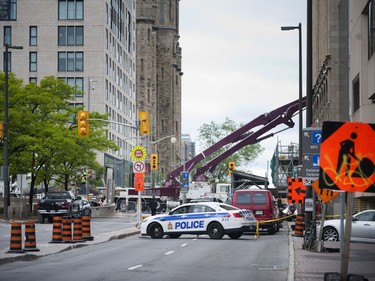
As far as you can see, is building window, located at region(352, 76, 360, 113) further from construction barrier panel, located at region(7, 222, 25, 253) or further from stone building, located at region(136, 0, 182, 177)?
stone building, located at region(136, 0, 182, 177)

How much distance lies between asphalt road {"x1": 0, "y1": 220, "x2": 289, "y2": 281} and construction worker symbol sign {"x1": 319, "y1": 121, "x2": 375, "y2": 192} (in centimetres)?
760

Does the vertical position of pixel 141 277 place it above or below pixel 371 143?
below

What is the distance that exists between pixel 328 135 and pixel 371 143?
574mm

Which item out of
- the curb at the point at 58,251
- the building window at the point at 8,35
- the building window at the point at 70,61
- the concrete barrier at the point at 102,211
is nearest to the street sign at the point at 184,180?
the concrete barrier at the point at 102,211

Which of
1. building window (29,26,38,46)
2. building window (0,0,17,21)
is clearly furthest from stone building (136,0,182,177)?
building window (0,0,17,21)

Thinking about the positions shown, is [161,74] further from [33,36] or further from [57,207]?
[57,207]

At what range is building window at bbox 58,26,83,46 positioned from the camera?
10588 centimetres

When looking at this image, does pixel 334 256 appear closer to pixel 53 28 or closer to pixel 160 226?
pixel 160 226

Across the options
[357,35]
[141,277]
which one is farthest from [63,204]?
[141,277]

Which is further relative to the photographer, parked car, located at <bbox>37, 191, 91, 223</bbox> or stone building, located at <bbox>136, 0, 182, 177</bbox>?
stone building, located at <bbox>136, 0, 182, 177</bbox>

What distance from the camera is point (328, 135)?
41.5 ft

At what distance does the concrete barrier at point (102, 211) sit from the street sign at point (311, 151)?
47.9 m

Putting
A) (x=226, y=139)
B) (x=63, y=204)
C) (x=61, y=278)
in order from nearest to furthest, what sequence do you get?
1. (x=61, y=278)
2. (x=63, y=204)
3. (x=226, y=139)

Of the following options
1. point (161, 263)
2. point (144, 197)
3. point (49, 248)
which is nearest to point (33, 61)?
point (144, 197)
